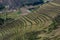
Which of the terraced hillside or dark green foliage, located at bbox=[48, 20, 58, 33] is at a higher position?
dark green foliage, located at bbox=[48, 20, 58, 33]

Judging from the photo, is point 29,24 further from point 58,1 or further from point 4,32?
point 58,1

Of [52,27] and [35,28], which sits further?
[35,28]

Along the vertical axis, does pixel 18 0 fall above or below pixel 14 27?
below

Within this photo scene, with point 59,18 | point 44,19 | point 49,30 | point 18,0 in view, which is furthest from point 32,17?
point 18,0

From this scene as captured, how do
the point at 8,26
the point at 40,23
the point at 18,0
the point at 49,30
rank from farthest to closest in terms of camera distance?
1. the point at 18,0
2. the point at 8,26
3. the point at 40,23
4. the point at 49,30

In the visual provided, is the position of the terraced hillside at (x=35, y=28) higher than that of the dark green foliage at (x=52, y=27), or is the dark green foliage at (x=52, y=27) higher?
the dark green foliage at (x=52, y=27)

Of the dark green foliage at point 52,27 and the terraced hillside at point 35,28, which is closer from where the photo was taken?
the terraced hillside at point 35,28

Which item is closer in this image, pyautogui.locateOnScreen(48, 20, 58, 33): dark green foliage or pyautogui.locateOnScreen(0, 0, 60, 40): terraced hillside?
pyautogui.locateOnScreen(0, 0, 60, 40): terraced hillside

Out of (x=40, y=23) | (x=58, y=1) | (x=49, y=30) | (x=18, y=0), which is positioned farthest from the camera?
(x=18, y=0)
